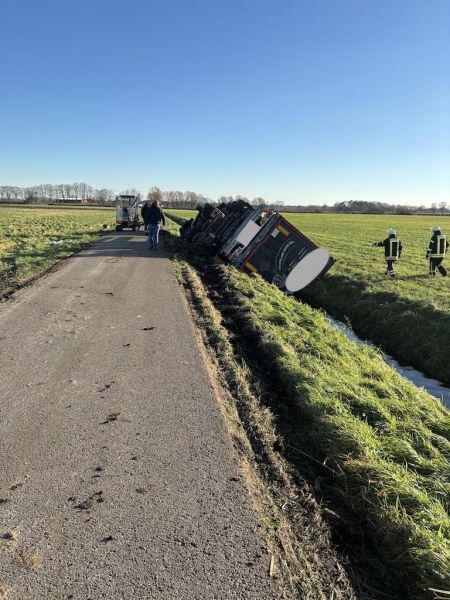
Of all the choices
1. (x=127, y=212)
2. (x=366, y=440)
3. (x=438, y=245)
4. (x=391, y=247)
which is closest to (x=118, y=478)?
(x=366, y=440)

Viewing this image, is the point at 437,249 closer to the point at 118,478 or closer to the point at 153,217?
the point at 153,217

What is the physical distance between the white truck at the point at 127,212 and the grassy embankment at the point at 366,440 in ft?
73.5

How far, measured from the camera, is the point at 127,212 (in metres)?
28.6

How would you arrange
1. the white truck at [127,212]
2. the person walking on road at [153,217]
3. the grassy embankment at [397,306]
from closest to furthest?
the grassy embankment at [397,306] < the person walking on road at [153,217] < the white truck at [127,212]

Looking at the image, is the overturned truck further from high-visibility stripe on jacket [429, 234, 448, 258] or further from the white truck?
the white truck

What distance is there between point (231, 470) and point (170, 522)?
27.5 inches

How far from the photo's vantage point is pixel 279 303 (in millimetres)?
10461

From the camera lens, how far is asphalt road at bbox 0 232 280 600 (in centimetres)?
238

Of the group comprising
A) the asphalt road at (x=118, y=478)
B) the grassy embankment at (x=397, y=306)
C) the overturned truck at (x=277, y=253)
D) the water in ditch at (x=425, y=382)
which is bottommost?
the water in ditch at (x=425, y=382)

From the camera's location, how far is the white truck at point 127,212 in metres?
28.4

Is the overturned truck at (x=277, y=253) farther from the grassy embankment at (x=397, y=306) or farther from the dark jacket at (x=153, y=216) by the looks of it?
the dark jacket at (x=153, y=216)

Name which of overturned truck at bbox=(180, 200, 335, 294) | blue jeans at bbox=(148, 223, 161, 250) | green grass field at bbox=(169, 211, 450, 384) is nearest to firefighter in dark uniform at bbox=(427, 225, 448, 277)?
green grass field at bbox=(169, 211, 450, 384)

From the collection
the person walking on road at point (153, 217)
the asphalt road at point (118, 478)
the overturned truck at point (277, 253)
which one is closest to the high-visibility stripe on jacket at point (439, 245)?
the overturned truck at point (277, 253)

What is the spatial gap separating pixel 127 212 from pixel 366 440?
2655 cm
